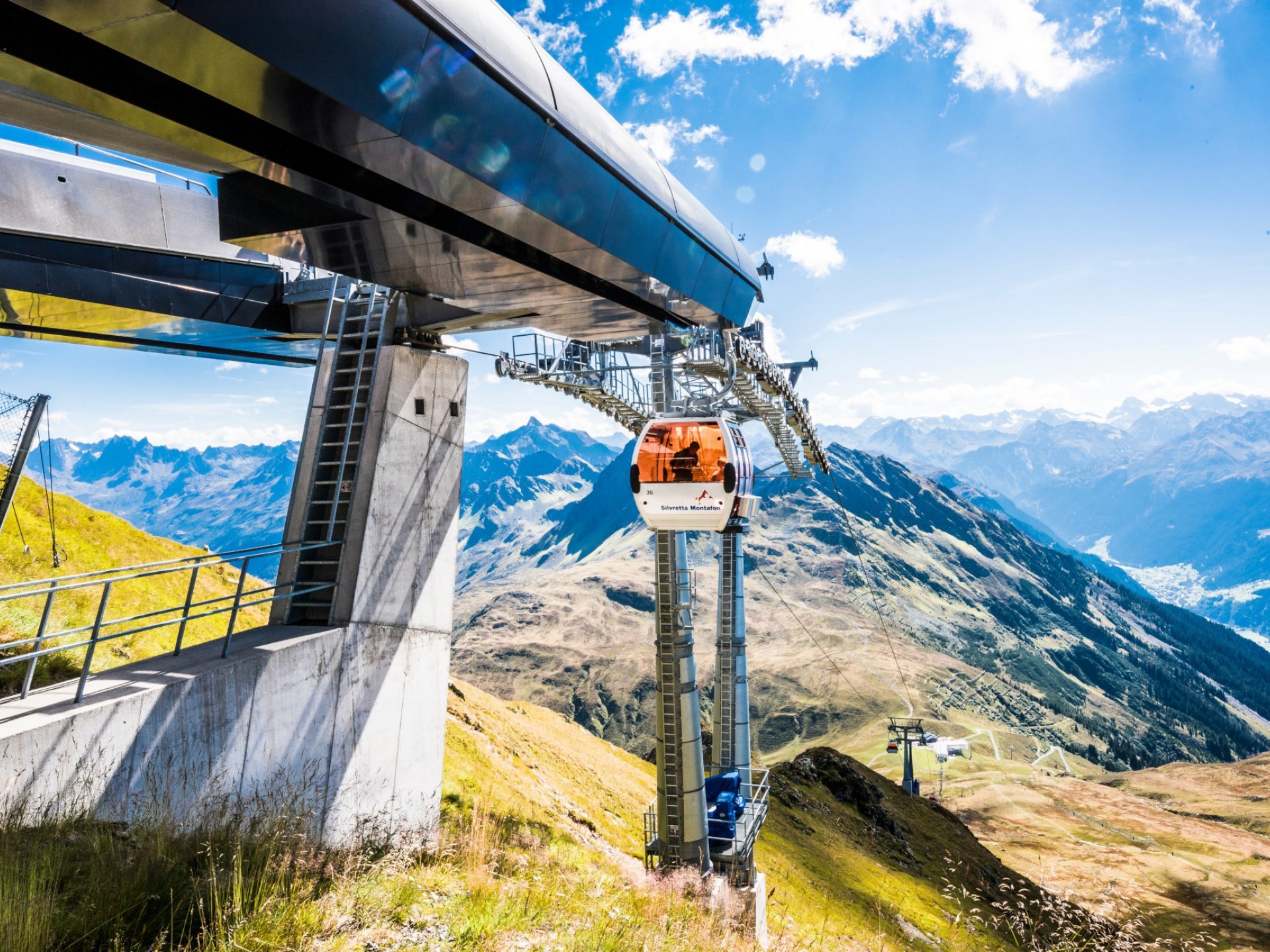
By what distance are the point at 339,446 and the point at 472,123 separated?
7813 millimetres

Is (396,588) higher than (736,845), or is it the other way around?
(396,588)

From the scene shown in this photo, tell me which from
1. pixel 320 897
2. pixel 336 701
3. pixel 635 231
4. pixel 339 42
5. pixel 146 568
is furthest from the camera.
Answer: pixel 336 701

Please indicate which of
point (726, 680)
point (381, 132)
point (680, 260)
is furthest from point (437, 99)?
point (726, 680)

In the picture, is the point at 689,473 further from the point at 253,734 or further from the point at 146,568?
the point at 146,568

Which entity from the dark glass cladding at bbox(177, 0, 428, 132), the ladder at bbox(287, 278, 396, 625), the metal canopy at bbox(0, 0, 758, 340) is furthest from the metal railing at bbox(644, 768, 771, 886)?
the dark glass cladding at bbox(177, 0, 428, 132)

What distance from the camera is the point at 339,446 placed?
13406 mm

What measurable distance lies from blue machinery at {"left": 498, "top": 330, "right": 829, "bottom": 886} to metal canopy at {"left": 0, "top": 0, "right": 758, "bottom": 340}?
11.8 feet

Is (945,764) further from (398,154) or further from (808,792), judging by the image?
(398,154)

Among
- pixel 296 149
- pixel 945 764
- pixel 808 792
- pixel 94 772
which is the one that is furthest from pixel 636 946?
pixel 945 764

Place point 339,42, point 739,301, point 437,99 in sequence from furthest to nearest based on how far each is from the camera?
point 739,301, point 437,99, point 339,42

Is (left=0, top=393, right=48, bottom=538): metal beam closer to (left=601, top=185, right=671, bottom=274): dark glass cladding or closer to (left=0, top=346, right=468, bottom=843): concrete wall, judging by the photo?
(left=0, top=346, right=468, bottom=843): concrete wall

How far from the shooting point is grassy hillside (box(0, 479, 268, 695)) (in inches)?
517

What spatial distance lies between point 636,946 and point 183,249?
1572 centimetres

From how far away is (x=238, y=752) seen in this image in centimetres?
945
